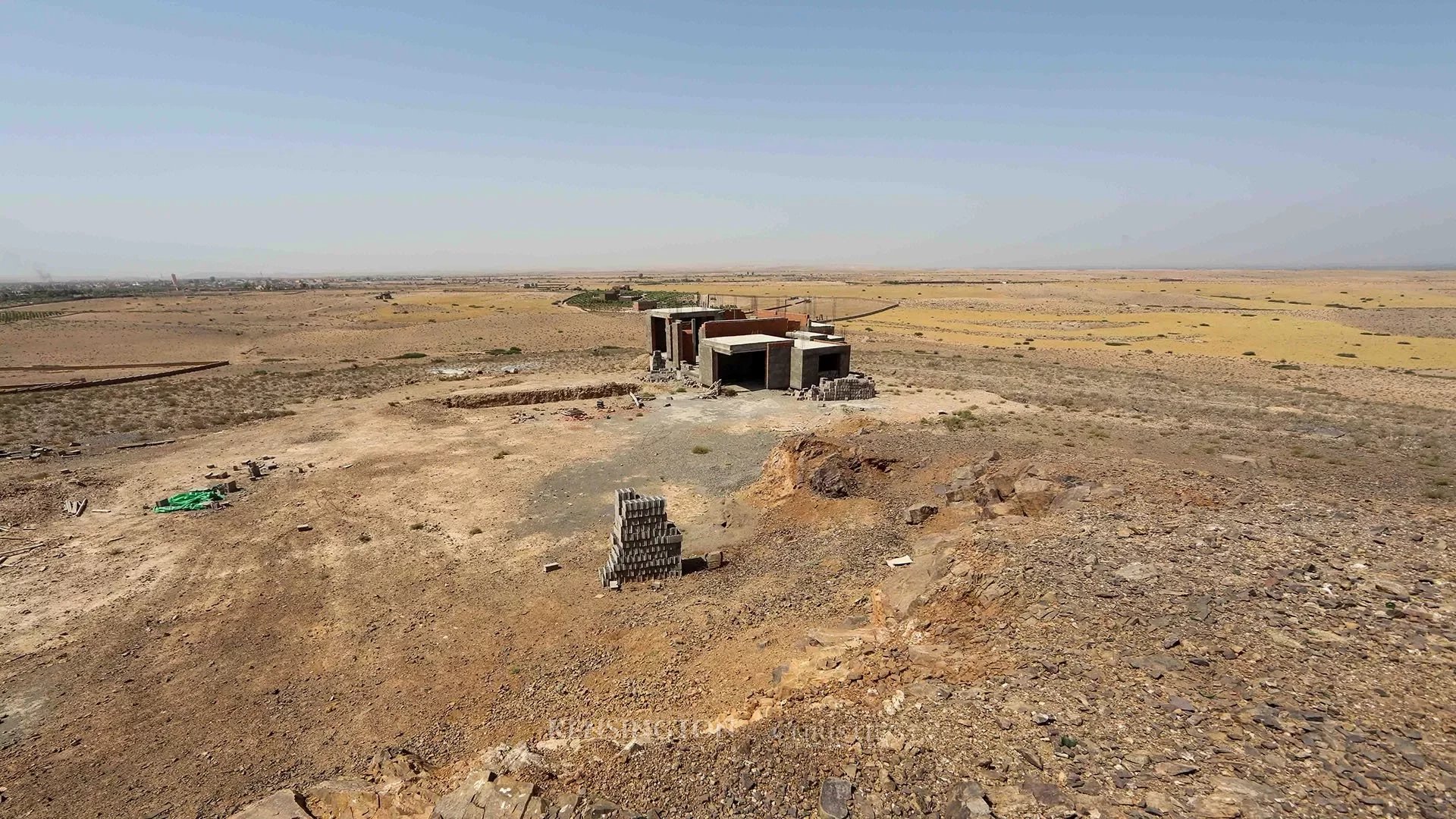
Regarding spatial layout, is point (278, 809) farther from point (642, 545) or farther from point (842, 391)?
point (842, 391)

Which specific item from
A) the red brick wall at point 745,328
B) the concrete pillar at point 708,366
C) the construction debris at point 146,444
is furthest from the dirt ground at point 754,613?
the red brick wall at point 745,328

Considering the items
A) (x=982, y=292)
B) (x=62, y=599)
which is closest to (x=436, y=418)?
(x=62, y=599)

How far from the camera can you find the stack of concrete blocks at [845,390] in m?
30.1

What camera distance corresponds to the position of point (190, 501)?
17969mm

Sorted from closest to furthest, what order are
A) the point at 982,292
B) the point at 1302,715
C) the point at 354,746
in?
the point at 1302,715
the point at 354,746
the point at 982,292

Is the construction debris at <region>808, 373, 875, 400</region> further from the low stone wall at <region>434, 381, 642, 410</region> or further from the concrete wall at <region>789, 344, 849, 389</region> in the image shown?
the low stone wall at <region>434, 381, 642, 410</region>

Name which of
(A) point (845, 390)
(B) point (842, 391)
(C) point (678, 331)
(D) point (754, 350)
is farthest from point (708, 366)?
(A) point (845, 390)

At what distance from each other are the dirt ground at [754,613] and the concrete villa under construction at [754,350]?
390 cm

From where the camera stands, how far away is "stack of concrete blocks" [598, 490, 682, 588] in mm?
13672

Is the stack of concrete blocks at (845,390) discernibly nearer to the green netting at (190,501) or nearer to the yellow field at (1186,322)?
the green netting at (190,501)

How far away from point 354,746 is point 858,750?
24.5 feet

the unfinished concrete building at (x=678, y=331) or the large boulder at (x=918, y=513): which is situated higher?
the unfinished concrete building at (x=678, y=331)

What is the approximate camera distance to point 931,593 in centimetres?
1059

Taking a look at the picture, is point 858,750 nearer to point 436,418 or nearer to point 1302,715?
point 1302,715
